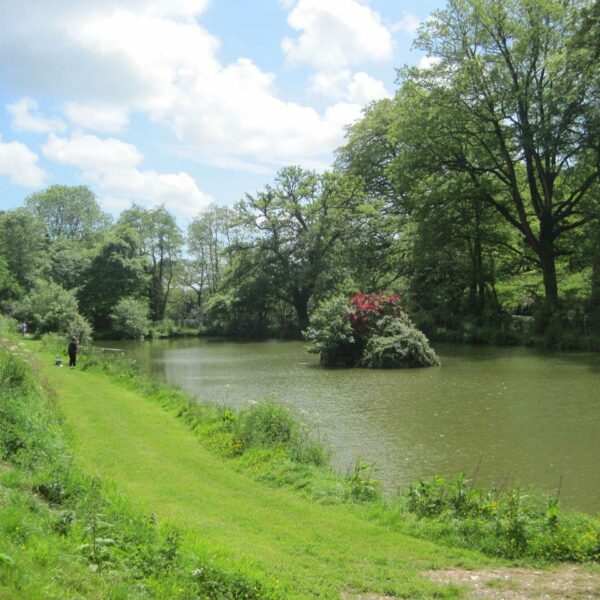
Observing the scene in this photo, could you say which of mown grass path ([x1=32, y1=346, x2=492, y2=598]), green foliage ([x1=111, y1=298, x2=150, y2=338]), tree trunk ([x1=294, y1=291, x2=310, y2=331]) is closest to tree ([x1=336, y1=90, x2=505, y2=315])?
tree trunk ([x1=294, y1=291, x2=310, y2=331])

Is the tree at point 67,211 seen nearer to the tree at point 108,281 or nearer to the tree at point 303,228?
the tree at point 108,281

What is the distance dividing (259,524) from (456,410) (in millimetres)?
9876

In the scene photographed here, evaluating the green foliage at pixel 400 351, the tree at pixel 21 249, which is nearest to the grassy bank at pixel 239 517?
the green foliage at pixel 400 351

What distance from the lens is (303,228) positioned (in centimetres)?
5206

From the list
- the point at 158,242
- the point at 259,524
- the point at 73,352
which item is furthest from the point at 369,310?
the point at 158,242

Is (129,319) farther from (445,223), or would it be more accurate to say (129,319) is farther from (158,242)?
(445,223)

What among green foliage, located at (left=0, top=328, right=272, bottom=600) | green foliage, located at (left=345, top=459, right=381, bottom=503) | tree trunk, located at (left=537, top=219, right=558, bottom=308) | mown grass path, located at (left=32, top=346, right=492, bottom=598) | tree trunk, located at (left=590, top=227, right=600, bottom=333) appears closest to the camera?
green foliage, located at (left=0, top=328, right=272, bottom=600)

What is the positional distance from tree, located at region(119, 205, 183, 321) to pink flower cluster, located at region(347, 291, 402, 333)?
4275cm

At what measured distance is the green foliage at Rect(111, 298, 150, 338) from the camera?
5309 centimetres

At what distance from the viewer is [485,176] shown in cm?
3628

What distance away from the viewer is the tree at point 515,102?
30.3 meters

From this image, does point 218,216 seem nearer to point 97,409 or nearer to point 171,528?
point 97,409

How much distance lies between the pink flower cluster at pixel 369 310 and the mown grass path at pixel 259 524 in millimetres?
15807

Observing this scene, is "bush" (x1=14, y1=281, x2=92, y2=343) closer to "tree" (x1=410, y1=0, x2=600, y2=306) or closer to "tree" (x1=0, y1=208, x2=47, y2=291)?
"tree" (x1=0, y1=208, x2=47, y2=291)
